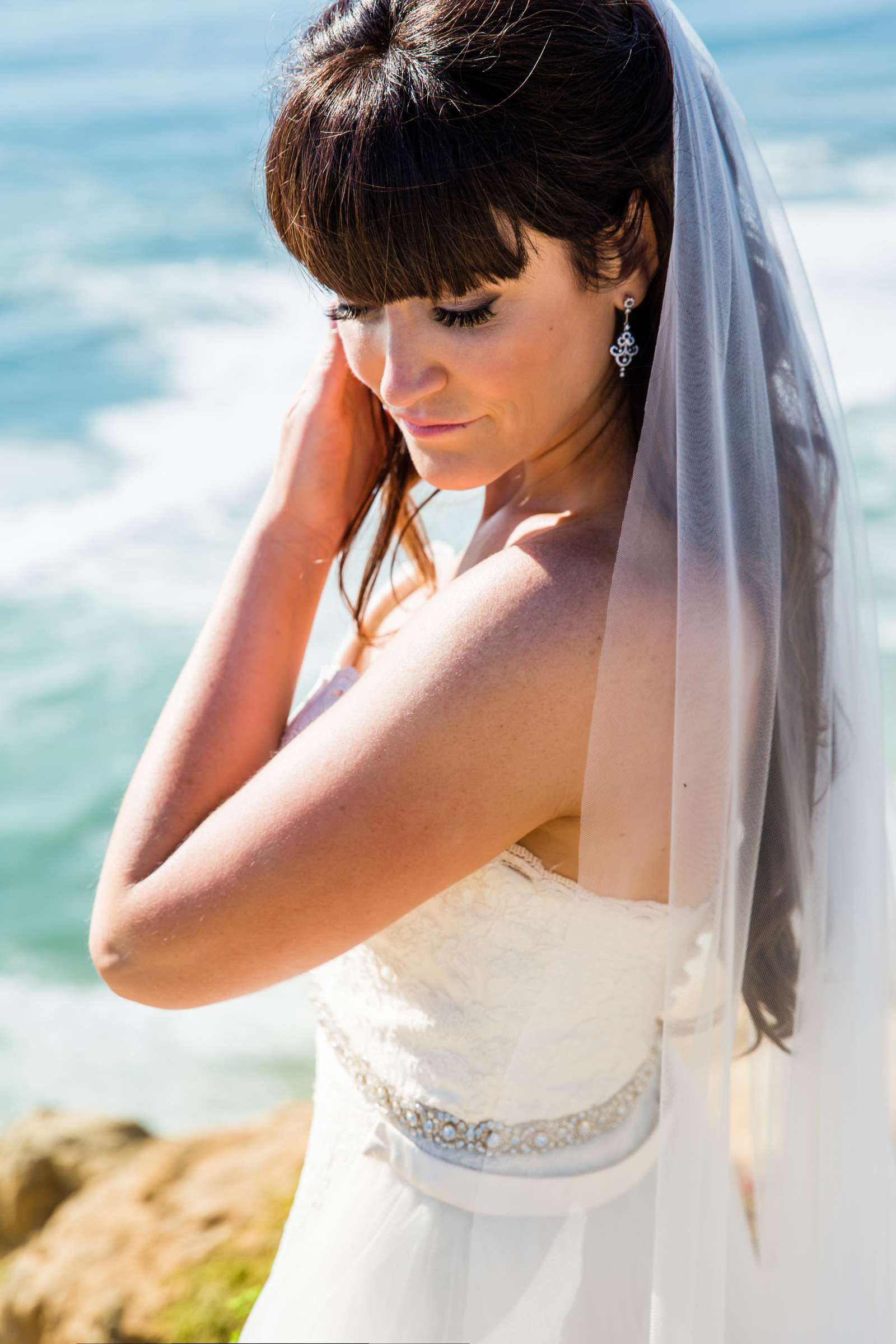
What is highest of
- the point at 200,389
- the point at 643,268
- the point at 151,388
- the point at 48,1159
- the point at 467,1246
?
the point at 643,268

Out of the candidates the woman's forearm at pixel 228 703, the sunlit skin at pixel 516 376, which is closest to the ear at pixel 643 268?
the sunlit skin at pixel 516 376

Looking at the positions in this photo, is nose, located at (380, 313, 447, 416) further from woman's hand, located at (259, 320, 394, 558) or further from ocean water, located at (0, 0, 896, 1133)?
woman's hand, located at (259, 320, 394, 558)

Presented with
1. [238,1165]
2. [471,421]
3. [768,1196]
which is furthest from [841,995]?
[238,1165]

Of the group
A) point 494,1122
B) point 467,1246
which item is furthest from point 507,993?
point 467,1246

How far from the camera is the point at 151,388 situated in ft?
43.0

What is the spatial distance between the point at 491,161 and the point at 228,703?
2.69 feet

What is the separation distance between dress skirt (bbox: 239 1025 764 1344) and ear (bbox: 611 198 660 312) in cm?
110

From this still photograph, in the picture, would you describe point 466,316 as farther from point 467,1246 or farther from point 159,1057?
point 159,1057

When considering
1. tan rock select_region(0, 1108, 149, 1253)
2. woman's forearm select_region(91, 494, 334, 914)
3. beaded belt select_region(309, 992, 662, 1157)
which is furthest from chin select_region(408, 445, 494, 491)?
tan rock select_region(0, 1108, 149, 1253)

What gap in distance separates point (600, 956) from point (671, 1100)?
0.72ft

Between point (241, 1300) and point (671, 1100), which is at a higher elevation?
point (671, 1100)

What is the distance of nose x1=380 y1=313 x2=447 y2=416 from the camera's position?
151 centimetres

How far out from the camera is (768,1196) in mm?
1609

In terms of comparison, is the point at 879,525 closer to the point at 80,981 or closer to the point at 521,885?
the point at 80,981
